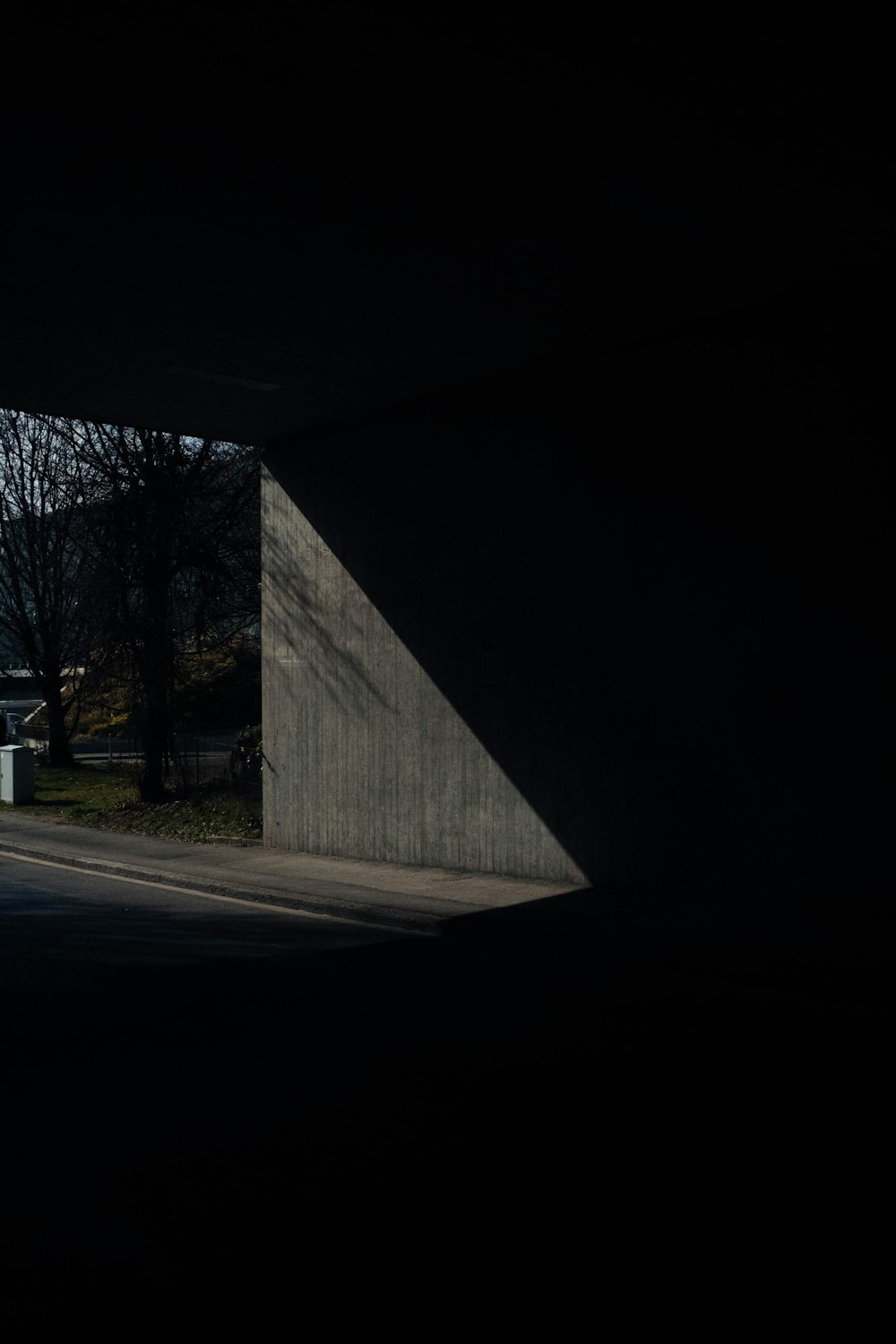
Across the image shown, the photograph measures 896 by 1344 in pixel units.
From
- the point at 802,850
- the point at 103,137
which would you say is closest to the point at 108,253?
the point at 103,137

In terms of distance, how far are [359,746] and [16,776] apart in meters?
11.3

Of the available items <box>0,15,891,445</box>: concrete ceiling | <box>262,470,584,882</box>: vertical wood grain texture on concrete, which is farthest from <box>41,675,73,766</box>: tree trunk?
<box>0,15,891,445</box>: concrete ceiling

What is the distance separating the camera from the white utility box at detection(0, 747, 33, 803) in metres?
24.1

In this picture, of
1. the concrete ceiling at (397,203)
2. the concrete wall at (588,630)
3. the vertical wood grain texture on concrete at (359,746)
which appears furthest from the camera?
the vertical wood grain texture on concrete at (359,746)

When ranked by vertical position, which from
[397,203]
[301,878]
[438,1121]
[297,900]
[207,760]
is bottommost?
[438,1121]

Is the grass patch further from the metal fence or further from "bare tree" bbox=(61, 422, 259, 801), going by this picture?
"bare tree" bbox=(61, 422, 259, 801)

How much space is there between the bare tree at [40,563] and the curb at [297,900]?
12.2m

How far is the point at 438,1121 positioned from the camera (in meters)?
5.66

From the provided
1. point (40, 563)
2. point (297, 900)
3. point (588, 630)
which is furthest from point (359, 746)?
point (40, 563)

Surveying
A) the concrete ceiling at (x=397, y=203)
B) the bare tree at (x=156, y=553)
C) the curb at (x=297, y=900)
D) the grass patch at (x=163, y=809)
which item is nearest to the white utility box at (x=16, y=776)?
the grass patch at (x=163, y=809)

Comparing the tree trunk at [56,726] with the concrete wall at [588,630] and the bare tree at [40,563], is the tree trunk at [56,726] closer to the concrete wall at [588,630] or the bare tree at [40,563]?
the bare tree at [40,563]

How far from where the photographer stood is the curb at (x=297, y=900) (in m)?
→ 11.2

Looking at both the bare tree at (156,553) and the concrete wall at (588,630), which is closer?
the concrete wall at (588,630)

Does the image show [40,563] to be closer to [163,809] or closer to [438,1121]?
[163,809]
